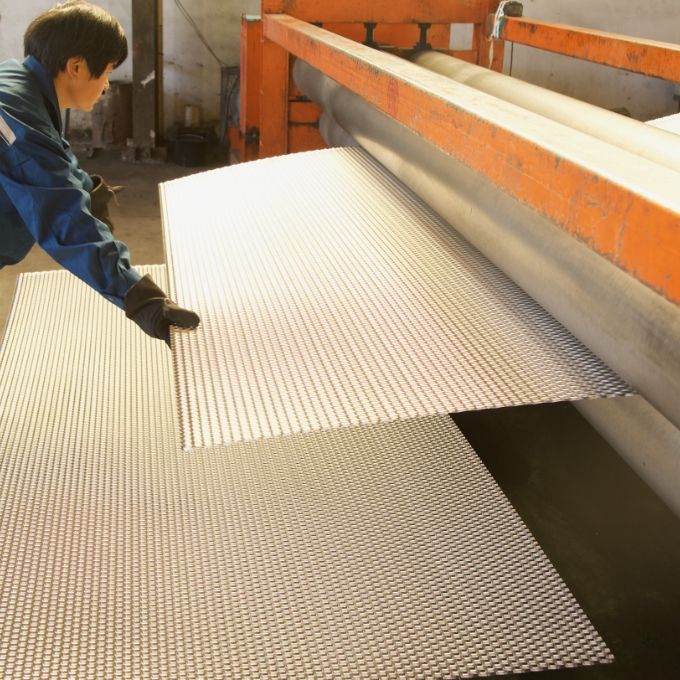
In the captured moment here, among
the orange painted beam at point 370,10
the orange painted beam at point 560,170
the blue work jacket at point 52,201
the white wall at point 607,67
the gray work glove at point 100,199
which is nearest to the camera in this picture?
the orange painted beam at point 560,170

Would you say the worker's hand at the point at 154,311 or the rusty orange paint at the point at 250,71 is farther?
the rusty orange paint at the point at 250,71

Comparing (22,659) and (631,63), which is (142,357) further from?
(631,63)

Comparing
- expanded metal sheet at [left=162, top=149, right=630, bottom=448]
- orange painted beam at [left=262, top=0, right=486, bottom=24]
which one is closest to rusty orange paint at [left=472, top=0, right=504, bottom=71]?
orange painted beam at [left=262, top=0, right=486, bottom=24]

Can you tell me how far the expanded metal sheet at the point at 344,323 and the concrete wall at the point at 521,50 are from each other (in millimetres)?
3355

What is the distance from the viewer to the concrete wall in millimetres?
5152

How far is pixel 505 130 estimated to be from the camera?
4.48 ft

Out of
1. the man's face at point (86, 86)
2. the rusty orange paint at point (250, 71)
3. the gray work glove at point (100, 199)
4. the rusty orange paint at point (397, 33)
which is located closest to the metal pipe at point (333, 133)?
the rusty orange paint at point (397, 33)

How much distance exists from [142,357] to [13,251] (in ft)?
1.87

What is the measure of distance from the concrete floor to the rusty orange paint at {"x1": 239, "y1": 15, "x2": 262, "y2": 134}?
2.45m

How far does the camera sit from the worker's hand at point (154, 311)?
64.1 inches

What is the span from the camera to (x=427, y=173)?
7.57 feet

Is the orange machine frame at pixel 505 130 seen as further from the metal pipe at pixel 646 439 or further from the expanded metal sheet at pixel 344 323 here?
the metal pipe at pixel 646 439

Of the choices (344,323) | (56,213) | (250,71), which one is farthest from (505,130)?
(250,71)

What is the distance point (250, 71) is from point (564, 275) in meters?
3.20
